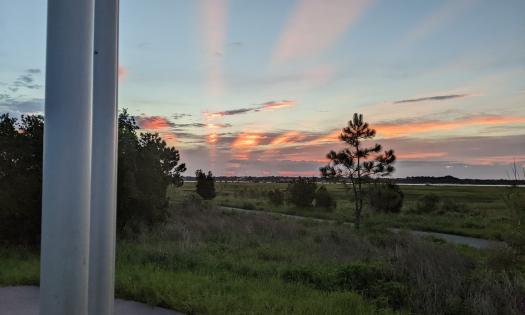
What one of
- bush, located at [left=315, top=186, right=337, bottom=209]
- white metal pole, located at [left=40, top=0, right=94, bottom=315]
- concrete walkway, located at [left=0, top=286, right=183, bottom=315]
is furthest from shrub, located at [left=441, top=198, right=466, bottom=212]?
white metal pole, located at [left=40, top=0, right=94, bottom=315]

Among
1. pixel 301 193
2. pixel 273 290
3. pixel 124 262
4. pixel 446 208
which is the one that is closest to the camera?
pixel 273 290

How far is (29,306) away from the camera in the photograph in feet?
19.1

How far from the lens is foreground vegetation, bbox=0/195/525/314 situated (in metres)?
6.04

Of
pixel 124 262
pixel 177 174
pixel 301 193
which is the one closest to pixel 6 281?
pixel 124 262

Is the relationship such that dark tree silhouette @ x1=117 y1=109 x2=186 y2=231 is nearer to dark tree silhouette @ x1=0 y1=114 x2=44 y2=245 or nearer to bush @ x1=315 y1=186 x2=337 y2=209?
dark tree silhouette @ x1=0 y1=114 x2=44 y2=245

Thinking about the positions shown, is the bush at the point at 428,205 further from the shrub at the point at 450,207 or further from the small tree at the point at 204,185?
the small tree at the point at 204,185

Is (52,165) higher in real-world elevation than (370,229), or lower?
higher

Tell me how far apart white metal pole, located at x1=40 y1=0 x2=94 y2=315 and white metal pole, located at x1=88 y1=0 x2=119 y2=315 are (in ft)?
2.06

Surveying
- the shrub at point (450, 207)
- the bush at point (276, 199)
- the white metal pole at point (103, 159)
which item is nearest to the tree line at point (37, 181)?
the white metal pole at point (103, 159)

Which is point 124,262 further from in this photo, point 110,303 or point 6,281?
point 110,303

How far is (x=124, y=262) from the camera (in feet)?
28.7

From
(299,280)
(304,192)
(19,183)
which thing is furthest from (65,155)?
(304,192)

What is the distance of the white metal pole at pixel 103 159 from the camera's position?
2.78m

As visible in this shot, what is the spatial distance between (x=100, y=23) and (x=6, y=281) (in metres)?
6.06
